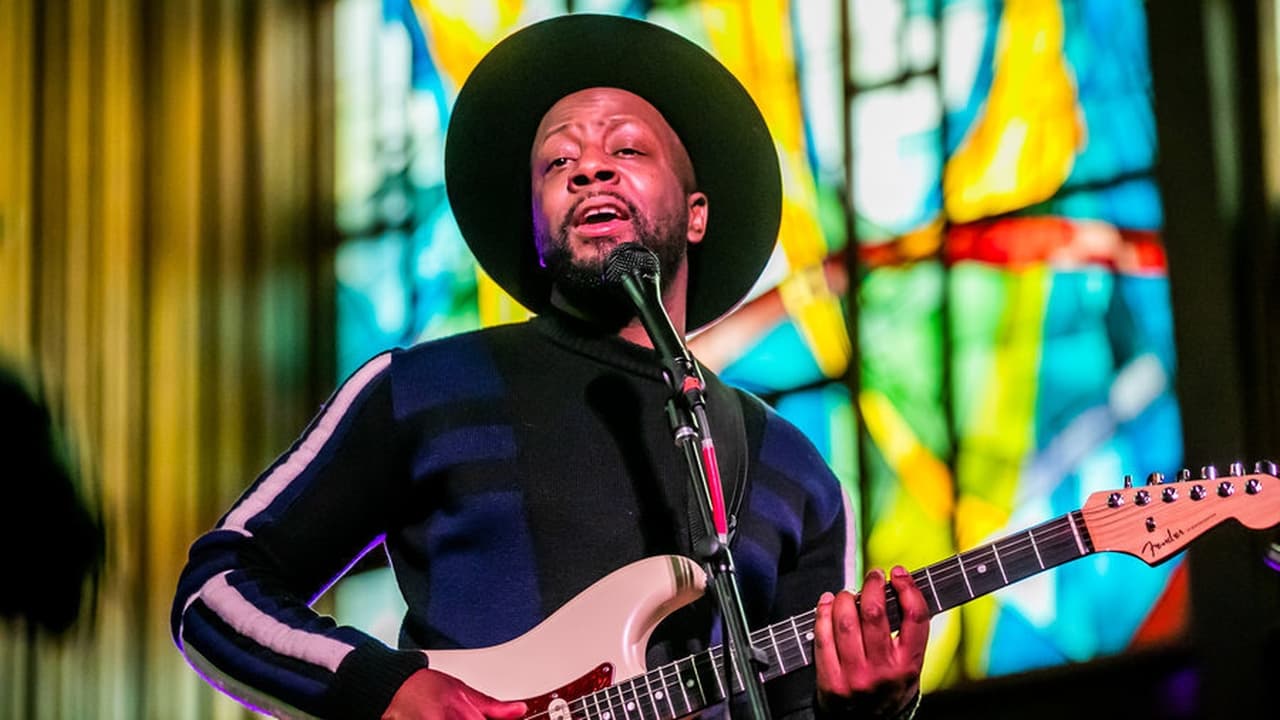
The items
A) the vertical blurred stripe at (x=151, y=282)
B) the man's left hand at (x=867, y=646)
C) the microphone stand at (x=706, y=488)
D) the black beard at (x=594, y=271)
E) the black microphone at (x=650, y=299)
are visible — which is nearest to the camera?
the microphone stand at (x=706, y=488)

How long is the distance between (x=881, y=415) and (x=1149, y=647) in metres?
1.04

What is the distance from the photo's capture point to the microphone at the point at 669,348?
268cm

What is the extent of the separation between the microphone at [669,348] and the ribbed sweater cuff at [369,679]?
52cm

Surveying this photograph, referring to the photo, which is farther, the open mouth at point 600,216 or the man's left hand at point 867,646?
the open mouth at point 600,216

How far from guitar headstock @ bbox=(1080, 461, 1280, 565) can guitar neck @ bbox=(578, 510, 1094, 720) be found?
Answer: 0.03 meters

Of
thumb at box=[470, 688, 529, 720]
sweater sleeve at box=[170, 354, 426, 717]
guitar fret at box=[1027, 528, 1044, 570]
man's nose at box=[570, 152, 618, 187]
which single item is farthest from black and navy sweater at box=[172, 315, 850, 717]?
guitar fret at box=[1027, 528, 1044, 570]

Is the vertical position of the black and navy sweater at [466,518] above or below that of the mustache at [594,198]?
below

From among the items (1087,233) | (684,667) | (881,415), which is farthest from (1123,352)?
(684,667)

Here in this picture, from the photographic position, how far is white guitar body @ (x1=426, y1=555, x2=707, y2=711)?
2912 mm

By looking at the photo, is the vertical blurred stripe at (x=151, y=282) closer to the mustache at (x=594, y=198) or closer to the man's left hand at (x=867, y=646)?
the mustache at (x=594, y=198)

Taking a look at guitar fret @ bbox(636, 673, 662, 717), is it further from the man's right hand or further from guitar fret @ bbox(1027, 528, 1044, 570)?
guitar fret @ bbox(1027, 528, 1044, 570)

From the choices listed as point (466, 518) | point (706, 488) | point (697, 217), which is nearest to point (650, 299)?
point (706, 488)

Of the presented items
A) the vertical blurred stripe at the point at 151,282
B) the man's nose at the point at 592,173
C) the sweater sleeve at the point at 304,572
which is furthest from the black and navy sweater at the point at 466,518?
the vertical blurred stripe at the point at 151,282

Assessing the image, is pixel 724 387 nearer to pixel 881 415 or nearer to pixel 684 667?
pixel 684 667
